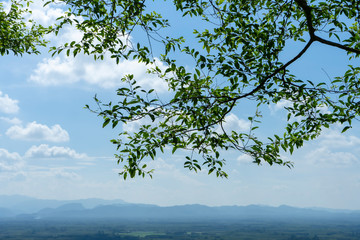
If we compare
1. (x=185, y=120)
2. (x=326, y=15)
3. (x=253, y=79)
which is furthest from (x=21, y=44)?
(x=326, y=15)

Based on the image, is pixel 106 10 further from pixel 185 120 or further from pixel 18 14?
pixel 18 14

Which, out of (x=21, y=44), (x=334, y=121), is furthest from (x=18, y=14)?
(x=334, y=121)

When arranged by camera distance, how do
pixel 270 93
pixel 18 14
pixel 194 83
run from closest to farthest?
pixel 194 83, pixel 270 93, pixel 18 14

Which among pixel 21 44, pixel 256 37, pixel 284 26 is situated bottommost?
pixel 256 37

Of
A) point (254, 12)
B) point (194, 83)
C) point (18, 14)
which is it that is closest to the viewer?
point (194, 83)

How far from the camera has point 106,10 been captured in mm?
8078

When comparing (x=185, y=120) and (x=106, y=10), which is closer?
(x=185, y=120)

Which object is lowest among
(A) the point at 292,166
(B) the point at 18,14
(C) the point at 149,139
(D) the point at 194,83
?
(A) the point at 292,166

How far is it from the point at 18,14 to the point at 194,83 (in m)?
10.3

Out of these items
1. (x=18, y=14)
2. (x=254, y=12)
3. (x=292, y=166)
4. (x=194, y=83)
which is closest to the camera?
(x=194, y=83)

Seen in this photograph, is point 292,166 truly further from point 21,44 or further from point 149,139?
point 21,44

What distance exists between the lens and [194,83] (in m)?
6.46

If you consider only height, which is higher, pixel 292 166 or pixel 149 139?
pixel 149 139

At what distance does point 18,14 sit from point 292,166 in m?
12.4
